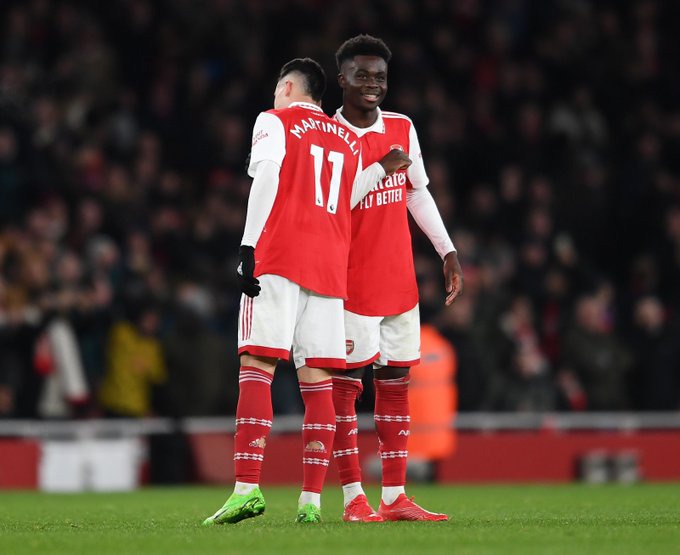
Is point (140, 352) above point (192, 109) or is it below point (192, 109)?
below

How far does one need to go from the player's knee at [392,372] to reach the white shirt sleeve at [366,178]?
35.8 inches

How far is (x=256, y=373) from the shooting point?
22.0 ft

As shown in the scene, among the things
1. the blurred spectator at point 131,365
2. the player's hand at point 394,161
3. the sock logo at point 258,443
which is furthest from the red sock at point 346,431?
the blurred spectator at point 131,365

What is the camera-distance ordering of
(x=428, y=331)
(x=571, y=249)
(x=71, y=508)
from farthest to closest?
(x=571, y=249) → (x=428, y=331) → (x=71, y=508)

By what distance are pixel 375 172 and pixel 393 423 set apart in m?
1.30

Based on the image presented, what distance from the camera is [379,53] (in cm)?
736

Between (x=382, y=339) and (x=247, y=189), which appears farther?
(x=247, y=189)

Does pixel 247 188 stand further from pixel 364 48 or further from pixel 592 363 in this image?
pixel 364 48

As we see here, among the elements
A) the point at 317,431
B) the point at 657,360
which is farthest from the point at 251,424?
the point at 657,360

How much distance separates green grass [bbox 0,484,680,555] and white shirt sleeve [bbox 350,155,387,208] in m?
1.64

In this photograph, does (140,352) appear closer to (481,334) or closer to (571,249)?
(481,334)

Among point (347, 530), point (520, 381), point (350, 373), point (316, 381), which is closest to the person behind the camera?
point (347, 530)

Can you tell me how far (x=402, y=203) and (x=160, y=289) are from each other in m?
7.30

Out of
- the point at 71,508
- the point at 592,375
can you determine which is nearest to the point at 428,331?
the point at 592,375
